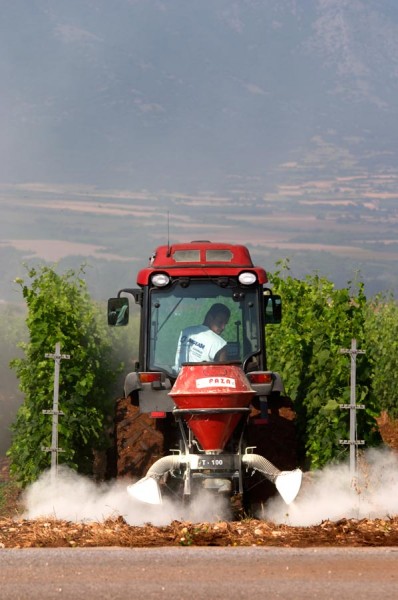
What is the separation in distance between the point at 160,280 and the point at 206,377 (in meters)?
1.89

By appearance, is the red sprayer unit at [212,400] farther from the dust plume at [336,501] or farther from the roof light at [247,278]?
the roof light at [247,278]

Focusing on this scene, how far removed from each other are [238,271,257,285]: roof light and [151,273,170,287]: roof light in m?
0.79

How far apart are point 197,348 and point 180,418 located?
113 cm

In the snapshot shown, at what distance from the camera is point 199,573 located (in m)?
9.87

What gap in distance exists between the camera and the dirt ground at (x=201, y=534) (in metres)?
11.8

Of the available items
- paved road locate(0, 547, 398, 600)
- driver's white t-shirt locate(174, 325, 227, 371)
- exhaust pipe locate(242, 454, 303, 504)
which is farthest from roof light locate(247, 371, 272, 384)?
paved road locate(0, 547, 398, 600)

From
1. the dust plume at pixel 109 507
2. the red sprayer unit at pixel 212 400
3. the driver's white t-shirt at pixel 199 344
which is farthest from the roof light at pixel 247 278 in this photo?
the dust plume at pixel 109 507

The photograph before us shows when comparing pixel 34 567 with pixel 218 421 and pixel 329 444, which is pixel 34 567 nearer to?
pixel 218 421

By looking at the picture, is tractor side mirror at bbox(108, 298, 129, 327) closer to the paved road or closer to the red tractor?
the red tractor

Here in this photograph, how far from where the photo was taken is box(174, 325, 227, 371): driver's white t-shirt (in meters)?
14.1

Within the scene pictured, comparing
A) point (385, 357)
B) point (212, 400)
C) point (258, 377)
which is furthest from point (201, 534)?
point (385, 357)

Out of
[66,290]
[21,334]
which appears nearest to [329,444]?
[66,290]

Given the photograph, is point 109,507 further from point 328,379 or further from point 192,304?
point 328,379

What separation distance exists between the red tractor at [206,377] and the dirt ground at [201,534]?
639 millimetres
